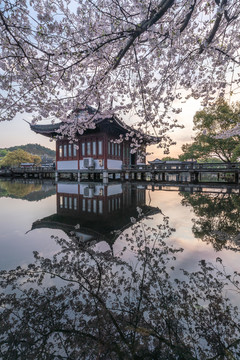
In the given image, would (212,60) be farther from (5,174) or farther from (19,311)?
(5,174)

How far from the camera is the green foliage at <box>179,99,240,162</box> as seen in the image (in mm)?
16531

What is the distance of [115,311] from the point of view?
4.46 feet

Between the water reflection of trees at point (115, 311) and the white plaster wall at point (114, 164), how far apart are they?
15.7m

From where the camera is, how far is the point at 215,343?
1106 millimetres

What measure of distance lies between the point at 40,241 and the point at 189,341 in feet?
8.26

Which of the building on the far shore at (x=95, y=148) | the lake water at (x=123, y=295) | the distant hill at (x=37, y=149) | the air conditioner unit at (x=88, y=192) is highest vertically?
the distant hill at (x=37, y=149)

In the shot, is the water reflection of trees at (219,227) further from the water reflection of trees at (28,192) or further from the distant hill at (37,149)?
the distant hill at (37,149)

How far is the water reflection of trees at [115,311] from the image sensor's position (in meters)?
1.06

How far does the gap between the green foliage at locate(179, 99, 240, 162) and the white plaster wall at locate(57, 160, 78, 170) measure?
12740 mm

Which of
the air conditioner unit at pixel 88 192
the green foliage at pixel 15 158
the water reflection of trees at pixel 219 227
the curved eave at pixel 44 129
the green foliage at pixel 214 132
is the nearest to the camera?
the water reflection of trees at pixel 219 227


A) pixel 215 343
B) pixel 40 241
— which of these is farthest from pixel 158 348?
pixel 40 241

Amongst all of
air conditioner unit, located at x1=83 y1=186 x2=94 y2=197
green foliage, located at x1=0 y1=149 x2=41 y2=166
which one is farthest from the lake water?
green foliage, located at x1=0 y1=149 x2=41 y2=166

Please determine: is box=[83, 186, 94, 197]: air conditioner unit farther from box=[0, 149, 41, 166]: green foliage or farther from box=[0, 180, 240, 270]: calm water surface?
box=[0, 149, 41, 166]: green foliage

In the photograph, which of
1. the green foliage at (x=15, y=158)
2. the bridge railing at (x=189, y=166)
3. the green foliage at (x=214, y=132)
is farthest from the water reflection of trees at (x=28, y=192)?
the green foliage at (x=15, y=158)
